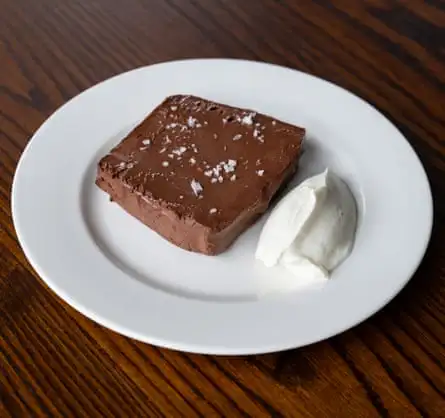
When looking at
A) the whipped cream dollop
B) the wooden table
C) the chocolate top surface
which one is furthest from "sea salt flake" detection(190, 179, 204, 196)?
the wooden table

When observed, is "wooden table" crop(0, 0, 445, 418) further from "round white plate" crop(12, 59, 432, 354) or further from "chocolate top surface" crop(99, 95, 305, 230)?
"chocolate top surface" crop(99, 95, 305, 230)

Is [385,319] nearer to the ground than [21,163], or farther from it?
farther from it

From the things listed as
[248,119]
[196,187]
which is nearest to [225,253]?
[196,187]

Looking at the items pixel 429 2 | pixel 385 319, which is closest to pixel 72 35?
pixel 429 2

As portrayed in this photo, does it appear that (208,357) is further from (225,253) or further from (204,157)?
(204,157)

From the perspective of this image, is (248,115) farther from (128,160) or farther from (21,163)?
(21,163)

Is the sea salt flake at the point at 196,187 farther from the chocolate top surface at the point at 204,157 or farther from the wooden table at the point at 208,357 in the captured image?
the wooden table at the point at 208,357

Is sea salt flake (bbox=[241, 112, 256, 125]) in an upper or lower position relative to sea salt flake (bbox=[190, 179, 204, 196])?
upper
